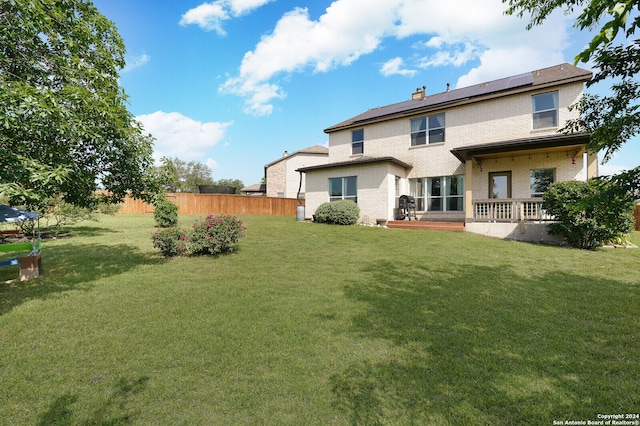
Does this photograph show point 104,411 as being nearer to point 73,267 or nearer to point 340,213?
point 73,267

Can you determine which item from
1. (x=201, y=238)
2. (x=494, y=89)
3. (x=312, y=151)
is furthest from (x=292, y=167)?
(x=201, y=238)

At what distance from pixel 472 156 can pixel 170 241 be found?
12.9 m

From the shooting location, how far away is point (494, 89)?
596 inches

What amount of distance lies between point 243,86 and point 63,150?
13.3 meters

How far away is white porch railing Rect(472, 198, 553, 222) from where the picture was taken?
1169 centimetres

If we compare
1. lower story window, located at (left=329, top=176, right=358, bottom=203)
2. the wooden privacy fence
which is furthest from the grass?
the wooden privacy fence

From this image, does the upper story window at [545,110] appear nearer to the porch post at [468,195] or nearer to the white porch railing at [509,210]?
the porch post at [468,195]

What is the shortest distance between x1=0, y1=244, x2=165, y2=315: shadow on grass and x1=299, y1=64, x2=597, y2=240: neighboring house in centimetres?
1135

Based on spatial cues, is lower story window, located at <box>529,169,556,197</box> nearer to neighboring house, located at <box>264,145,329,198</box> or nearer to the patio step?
the patio step

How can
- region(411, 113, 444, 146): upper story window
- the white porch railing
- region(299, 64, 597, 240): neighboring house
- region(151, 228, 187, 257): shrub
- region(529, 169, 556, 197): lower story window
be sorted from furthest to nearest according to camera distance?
region(411, 113, 444, 146): upper story window → region(529, 169, 556, 197): lower story window → region(299, 64, 597, 240): neighboring house → the white porch railing → region(151, 228, 187, 257): shrub

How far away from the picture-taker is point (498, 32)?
8.00 meters

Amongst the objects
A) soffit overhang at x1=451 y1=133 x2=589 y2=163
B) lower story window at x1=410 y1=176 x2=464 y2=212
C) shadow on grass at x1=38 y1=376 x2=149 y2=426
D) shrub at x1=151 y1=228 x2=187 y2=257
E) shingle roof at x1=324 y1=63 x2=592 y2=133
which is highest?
shingle roof at x1=324 y1=63 x2=592 y2=133

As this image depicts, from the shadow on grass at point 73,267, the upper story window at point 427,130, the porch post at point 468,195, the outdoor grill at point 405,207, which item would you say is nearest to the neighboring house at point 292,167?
the upper story window at point 427,130

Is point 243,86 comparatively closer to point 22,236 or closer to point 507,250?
point 22,236
